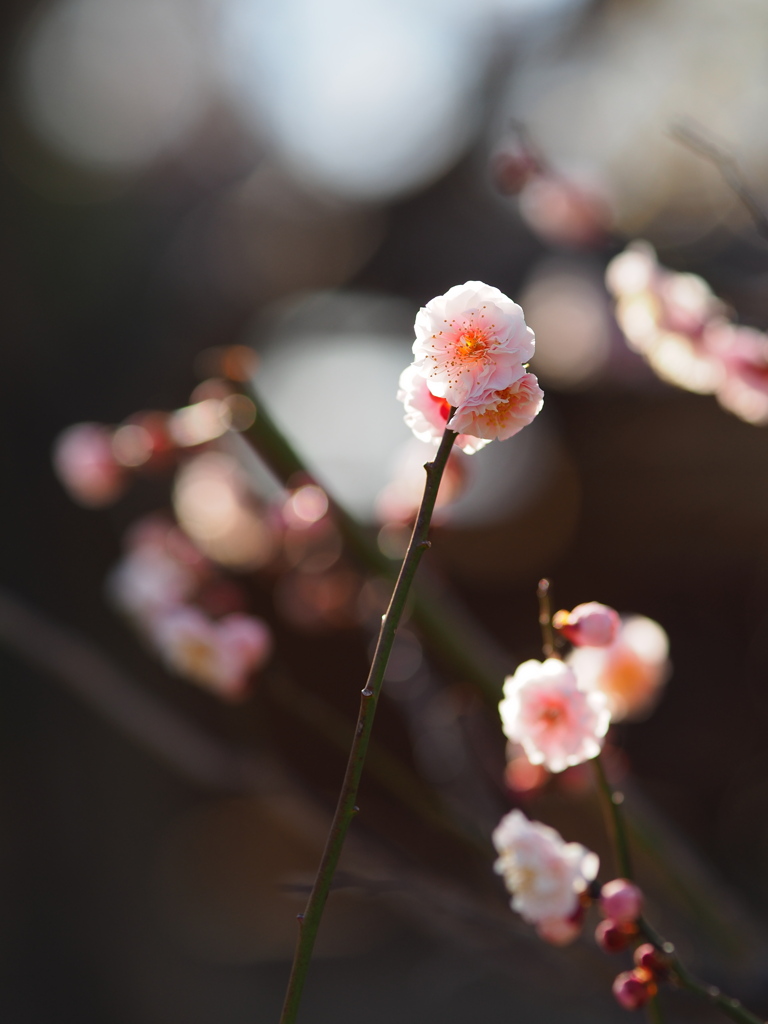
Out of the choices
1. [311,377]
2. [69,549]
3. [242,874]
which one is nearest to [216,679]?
[69,549]

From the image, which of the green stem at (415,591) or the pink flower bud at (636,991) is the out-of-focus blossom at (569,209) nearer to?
the green stem at (415,591)

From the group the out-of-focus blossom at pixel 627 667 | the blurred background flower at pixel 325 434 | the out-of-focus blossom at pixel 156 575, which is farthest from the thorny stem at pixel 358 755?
the blurred background flower at pixel 325 434

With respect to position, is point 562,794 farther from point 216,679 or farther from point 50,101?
point 50,101

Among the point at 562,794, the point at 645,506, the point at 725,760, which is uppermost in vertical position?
the point at 645,506

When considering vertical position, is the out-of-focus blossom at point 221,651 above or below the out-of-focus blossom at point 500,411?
above

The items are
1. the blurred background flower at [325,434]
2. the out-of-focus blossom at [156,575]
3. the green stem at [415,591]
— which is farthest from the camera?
the blurred background flower at [325,434]

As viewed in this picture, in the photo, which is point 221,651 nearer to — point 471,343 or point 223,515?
point 223,515


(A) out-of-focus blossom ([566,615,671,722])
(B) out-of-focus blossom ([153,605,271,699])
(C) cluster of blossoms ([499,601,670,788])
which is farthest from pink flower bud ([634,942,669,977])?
(B) out-of-focus blossom ([153,605,271,699])
